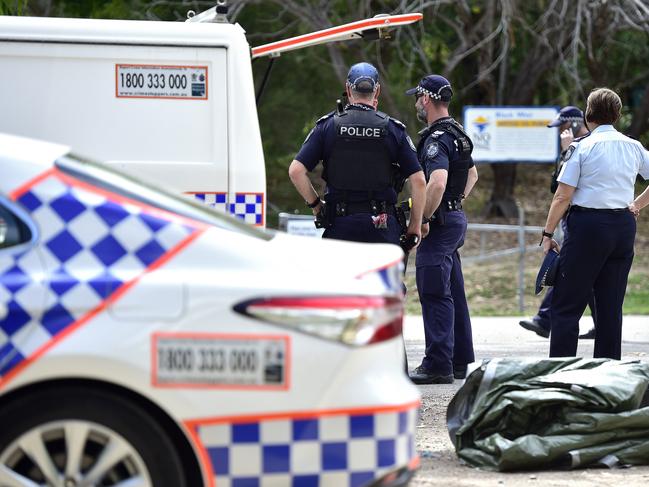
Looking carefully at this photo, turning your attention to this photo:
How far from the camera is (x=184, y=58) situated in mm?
6953

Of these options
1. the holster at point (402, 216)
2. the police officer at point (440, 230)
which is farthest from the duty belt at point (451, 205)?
the holster at point (402, 216)

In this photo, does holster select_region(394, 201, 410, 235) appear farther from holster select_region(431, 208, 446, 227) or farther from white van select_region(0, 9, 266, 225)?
white van select_region(0, 9, 266, 225)

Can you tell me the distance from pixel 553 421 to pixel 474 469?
42 centimetres

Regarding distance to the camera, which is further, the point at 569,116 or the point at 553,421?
the point at 569,116

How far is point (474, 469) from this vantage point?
5.57 m

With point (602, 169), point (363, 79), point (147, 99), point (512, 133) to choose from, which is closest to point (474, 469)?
point (602, 169)

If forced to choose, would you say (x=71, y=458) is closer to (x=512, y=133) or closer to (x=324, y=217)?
(x=324, y=217)

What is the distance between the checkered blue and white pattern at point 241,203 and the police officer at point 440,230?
46.5 inches

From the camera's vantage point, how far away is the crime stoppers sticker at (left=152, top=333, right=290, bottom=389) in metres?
3.69

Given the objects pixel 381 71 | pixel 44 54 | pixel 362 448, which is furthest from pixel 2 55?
pixel 381 71

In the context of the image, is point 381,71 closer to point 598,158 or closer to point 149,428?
point 598,158

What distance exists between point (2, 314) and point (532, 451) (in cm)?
265

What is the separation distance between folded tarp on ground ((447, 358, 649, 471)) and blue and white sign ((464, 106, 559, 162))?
31.6 feet

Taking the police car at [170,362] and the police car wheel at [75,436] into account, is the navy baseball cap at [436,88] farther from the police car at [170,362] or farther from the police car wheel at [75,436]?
the police car wheel at [75,436]
